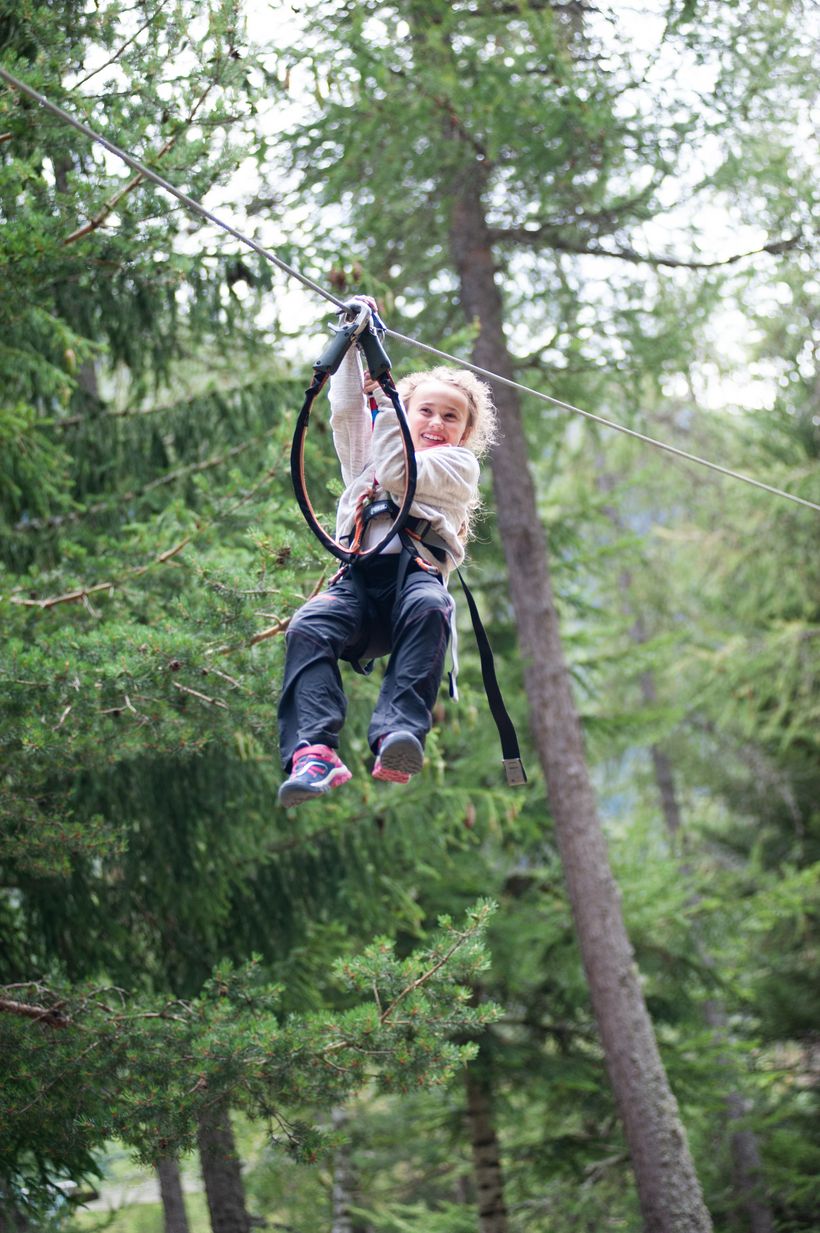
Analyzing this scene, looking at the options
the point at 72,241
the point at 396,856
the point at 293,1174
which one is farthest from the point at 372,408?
the point at 293,1174

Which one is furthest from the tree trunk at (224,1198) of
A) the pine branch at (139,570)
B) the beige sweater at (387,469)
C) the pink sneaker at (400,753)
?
the pink sneaker at (400,753)

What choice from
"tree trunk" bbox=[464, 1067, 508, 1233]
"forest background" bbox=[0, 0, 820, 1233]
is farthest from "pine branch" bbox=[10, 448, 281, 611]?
"tree trunk" bbox=[464, 1067, 508, 1233]

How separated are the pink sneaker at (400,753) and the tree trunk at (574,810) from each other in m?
5.68

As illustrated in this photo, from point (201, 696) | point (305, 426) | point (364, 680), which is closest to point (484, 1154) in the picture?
point (364, 680)

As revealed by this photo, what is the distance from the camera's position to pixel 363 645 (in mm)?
4137

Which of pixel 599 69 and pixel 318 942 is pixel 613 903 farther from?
pixel 599 69

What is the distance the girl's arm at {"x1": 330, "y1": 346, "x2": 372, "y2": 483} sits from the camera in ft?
14.0

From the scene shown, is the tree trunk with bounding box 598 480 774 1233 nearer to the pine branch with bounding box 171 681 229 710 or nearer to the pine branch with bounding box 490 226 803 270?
the pine branch with bounding box 490 226 803 270

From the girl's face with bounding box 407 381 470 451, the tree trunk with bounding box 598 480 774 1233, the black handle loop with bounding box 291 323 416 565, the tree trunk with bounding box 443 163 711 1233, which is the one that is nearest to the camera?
the black handle loop with bounding box 291 323 416 565

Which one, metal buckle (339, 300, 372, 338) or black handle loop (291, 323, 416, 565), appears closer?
black handle loop (291, 323, 416, 565)

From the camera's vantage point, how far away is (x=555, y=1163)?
11.6 metres

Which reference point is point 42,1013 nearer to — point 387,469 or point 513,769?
point 513,769

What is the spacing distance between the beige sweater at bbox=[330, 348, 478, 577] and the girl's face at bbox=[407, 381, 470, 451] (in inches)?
2.3

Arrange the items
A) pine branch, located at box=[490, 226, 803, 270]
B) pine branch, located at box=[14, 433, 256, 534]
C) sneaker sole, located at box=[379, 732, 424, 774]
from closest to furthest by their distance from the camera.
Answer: sneaker sole, located at box=[379, 732, 424, 774] → pine branch, located at box=[14, 433, 256, 534] → pine branch, located at box=[490, 226, 803, 270]
